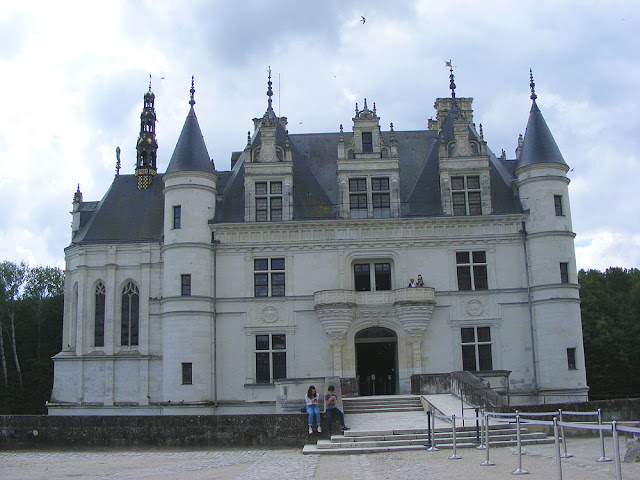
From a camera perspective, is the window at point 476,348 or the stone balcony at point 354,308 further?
the window at point 476,348

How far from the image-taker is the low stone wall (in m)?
19.0

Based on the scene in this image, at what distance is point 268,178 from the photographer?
107 feet

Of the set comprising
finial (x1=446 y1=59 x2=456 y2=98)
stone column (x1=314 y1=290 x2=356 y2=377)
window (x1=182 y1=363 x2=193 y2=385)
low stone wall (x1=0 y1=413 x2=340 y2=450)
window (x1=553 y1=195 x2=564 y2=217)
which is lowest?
low stone wall (x1=0 y1=413 x2=340 y2=450)

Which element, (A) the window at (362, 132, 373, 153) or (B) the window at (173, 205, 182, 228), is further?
(A) the window at (362, 132, 373, 153)

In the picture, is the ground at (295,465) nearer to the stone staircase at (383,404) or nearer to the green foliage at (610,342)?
the stone staircase at (383,404)

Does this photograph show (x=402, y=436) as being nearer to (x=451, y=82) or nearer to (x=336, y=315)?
(x=336, y=315)

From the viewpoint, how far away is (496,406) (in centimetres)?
2038

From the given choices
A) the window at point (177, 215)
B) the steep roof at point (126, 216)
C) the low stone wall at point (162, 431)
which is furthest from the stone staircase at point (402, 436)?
the steep roof at point (126, 216)

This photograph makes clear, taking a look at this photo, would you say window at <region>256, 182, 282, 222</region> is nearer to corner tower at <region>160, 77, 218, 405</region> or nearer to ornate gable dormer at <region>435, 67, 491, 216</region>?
corner tower at <region>160, 77, 218, 405</region>

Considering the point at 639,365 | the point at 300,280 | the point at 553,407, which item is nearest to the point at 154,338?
the point at 300,280

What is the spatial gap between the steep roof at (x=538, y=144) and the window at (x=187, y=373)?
708 inches

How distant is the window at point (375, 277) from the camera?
32188mm

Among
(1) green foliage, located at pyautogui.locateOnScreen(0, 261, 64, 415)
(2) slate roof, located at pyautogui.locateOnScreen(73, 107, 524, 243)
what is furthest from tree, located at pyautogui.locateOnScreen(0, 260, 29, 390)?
(2) slate roof, located at pyautogui.locateOnScreen(73, 107, 524, 243)

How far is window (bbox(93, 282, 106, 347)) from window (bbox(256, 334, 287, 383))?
854 cm
